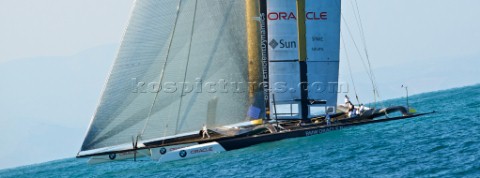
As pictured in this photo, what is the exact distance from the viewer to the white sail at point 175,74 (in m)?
41.0

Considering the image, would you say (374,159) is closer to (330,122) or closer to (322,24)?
(330,122)

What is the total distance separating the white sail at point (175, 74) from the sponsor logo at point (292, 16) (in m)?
1.78

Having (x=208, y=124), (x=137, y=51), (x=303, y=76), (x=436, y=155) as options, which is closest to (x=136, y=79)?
(x=137, y=51)

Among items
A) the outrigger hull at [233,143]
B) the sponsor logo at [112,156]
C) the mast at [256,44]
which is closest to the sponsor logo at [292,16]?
the mast at [256,44]

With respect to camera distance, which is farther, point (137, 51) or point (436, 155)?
point (137, 51)

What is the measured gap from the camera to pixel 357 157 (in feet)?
119

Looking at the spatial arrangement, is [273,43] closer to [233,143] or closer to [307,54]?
[307,54]

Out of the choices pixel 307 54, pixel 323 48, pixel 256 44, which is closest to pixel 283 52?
pixel 307 54

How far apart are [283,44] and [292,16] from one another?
152 centimetres

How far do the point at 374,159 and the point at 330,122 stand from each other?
996 cm

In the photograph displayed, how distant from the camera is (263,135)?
42656mm

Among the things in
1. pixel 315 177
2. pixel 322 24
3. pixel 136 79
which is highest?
pixel 322 24

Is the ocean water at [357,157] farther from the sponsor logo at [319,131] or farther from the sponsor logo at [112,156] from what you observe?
the sponsor logo at [112,156]

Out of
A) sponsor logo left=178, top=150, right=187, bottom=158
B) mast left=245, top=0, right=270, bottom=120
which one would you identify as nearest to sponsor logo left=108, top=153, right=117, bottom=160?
sponsor logo left=178, top=150, right=187, bottom=158
